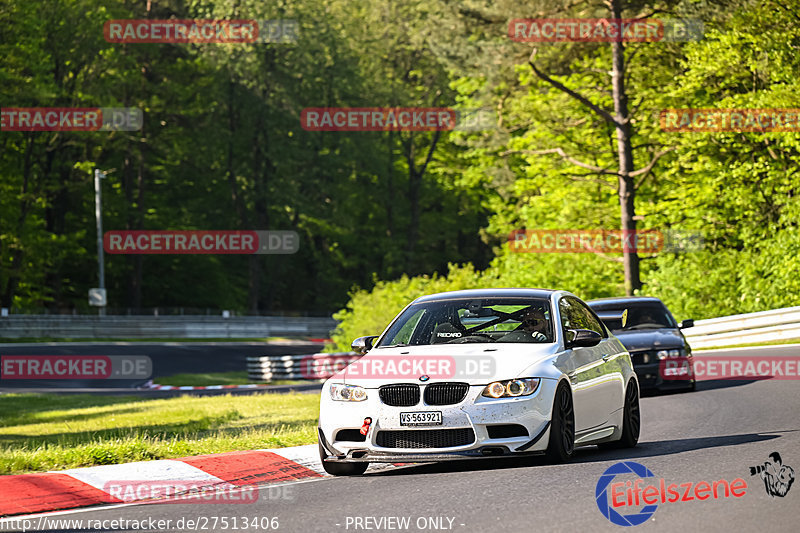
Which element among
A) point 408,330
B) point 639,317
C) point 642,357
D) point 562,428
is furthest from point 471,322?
point 639,317

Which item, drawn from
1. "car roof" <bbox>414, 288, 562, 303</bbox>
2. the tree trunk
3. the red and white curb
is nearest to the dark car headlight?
"car roof" <bbox>414, 288, 562, 303</bbox>

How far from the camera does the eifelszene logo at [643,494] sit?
759 cm

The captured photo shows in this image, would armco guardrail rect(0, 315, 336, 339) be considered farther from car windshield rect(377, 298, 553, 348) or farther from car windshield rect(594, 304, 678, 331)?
car windshield rect(377, 298, 553, 348)

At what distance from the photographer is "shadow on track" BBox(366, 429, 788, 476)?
1034 centimetres

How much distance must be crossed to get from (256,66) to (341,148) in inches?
331

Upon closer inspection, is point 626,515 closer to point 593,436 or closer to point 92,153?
point 593,436

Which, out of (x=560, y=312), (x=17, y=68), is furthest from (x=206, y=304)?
(x=560, y=312)

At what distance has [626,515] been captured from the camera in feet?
24.7

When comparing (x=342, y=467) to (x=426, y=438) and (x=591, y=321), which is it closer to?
(x=426, y=438)

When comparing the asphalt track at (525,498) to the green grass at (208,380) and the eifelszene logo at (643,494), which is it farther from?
the green grass at (208,380)

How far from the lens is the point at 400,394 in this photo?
9.88 meters

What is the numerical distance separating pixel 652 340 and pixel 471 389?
9.75 meters

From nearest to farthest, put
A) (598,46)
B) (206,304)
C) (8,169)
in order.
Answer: (598,46) → (8,169) → (206,304)

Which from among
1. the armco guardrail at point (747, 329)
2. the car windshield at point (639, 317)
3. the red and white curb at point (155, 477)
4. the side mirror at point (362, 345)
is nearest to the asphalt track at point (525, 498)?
the red and white curb at point (155, 477)
